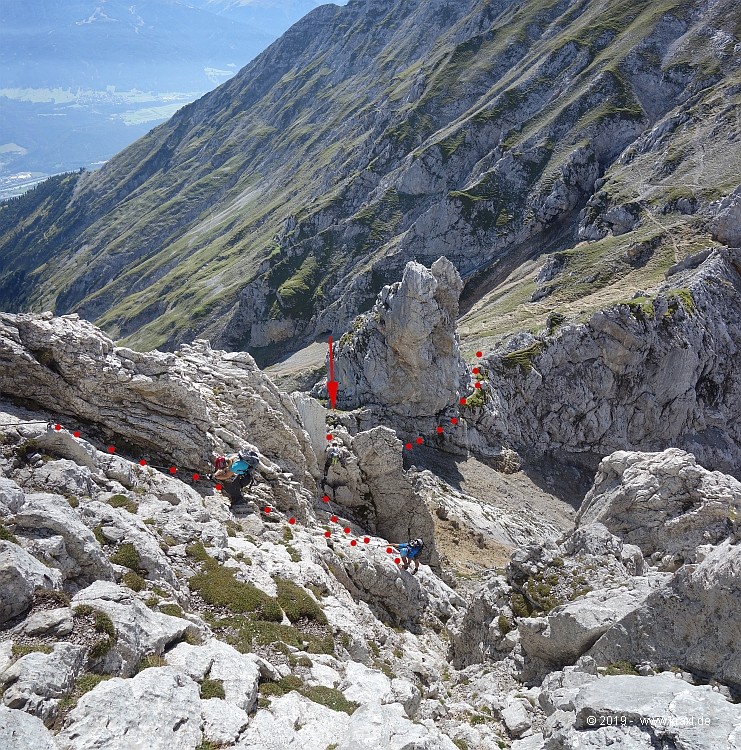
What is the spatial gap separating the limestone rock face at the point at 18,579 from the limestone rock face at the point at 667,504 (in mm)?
24657

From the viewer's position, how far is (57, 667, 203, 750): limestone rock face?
11.3 meters

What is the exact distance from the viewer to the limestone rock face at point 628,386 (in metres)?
69.0

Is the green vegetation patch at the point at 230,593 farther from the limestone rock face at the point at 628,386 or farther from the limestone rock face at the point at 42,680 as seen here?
the limestone rock face at the point at 628,386

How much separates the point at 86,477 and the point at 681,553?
24.7 meters

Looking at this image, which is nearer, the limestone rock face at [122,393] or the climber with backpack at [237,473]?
the limestone rock face at [122,393]

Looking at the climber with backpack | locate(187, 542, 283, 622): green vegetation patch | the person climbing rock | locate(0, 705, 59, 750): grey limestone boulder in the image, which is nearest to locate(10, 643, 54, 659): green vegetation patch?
locate(0, 705, 59, 750): grey limestone boulder

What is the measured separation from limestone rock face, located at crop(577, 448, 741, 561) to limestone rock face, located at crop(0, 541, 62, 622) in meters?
24.7

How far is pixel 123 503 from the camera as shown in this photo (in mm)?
21672

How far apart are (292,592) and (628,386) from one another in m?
60.5

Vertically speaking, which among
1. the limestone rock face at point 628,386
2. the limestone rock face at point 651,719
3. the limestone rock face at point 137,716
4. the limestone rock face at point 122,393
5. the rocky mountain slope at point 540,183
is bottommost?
the limestone rock face at point 628,386

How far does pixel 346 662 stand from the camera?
19.2 meters

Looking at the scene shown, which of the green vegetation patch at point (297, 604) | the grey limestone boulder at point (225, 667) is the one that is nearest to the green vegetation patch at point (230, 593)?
the green vegetation patch at point (297, 604)

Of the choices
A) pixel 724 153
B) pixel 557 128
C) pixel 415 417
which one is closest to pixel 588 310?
pixel 415 417

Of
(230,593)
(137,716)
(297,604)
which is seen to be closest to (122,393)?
(230,593)
